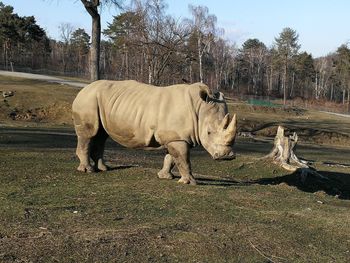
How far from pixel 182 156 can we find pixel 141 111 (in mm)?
1183

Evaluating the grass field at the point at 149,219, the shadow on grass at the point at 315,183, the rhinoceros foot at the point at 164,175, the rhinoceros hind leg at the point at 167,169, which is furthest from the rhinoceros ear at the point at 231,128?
the shadow on grass at the point at 315,183

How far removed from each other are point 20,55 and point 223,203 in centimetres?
10016

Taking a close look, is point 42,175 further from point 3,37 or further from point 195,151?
point 3,37

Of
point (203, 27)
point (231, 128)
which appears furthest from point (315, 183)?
point (203, 27)

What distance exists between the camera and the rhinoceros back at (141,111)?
9.79 m

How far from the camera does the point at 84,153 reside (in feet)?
35.4

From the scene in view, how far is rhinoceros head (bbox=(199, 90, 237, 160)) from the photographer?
372 inches

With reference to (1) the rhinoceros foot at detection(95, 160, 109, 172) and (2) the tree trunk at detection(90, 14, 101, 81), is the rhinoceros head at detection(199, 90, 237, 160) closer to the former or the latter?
(1) the rhinoceros foot at detection(95, 160, 109, 172)

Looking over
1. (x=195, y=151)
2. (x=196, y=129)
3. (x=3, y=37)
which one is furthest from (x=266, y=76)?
(x=196, y=129)

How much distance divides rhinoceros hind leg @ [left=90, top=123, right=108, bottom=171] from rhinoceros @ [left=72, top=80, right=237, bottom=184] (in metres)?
0.03

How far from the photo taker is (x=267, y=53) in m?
128

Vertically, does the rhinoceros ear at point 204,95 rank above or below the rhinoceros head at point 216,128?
above

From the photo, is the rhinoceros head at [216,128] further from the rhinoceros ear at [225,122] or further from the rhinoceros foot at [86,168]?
the rhinoceros foot at [86,168]

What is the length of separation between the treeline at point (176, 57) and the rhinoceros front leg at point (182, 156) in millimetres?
26566
